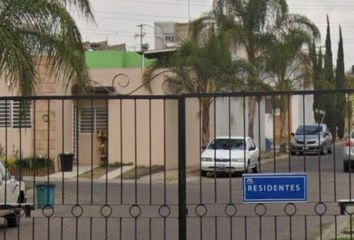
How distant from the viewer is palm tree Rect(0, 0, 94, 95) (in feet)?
46.3

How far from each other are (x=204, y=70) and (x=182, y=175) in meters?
21.7

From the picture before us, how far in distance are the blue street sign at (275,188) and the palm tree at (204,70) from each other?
69.4 ft

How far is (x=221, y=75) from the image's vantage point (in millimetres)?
30250

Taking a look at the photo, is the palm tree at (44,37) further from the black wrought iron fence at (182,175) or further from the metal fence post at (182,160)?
the metal fence post at (182,160)

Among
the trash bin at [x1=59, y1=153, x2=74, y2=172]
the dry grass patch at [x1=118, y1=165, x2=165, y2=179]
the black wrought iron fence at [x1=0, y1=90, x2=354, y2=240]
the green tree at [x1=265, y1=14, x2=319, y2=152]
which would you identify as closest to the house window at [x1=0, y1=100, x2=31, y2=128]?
the black wrought iron fence at [x1=0, y1=90, x2=354, y2=240]

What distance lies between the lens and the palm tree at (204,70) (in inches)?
1186

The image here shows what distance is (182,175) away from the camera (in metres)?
8.41

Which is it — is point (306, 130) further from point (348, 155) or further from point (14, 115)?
point (14, 115)

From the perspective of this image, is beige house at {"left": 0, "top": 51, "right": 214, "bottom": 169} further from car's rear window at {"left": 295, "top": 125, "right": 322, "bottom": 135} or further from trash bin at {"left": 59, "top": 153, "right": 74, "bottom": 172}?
car's rear window at {"left": 295, "top": 125, "right": 322, "bottom": 135}

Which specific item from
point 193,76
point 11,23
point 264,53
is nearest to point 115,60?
point 264,53

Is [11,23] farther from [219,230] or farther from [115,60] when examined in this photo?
[115,60]

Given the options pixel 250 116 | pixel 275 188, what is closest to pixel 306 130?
pixel 275 188

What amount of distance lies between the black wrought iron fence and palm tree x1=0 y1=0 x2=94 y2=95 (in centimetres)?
84

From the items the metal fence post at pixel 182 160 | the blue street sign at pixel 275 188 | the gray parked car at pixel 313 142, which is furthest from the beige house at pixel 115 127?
the blue street sign at pixel 275 188
